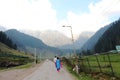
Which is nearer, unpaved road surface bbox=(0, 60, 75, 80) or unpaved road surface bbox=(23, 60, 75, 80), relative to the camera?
unpaved road surface bbox=(23, 60, 75, 80)

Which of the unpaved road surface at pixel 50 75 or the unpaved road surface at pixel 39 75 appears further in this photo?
the unpaved road surface at pixel 39 75

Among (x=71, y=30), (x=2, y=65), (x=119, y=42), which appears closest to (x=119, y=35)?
(x=119, y=42)

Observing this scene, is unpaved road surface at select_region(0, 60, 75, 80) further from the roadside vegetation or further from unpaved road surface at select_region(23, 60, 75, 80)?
the roadside vegetation

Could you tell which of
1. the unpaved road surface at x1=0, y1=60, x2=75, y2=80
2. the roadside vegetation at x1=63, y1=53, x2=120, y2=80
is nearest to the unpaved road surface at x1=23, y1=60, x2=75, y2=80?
the unpaved road surface at x1=0, y1=60, x2=75, y2=80

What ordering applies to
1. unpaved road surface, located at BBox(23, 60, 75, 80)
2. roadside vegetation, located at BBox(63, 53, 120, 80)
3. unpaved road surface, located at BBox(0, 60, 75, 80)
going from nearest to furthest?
roadside vegetation, located at BBox(63, 53, 120, 80) → unpaved road surface, located at BBox(23, 60, 75, 80) → unpaved road surface, located at BBox(0, 60, 75, 80)

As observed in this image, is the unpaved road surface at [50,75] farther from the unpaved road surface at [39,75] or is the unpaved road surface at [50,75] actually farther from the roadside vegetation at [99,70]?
the roadside vegetation at [99,70]

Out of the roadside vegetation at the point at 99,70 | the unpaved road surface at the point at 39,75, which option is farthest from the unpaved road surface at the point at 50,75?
the roadside vegetation at the point at 99,70

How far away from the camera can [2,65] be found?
241 feet

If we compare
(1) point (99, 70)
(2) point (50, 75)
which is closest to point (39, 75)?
(2) point (50, 75)

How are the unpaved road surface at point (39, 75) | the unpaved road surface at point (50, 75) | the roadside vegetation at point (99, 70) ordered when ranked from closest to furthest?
the roadside vegetation at point (99, 70), the unpaved road surface at point (50, 75), the unpaved road surface at point (39, 75)

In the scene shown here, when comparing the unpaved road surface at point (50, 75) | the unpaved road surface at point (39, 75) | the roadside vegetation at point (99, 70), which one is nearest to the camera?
the roadside vegetation at point (99, 70)

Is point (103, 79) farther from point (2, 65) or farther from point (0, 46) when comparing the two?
point (0, 46)

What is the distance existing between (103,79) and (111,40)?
562 feet

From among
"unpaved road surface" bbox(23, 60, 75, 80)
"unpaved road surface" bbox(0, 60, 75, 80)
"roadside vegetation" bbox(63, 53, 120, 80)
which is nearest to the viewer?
"roadside vegetation" bbox(63, 53, 120, 80)
